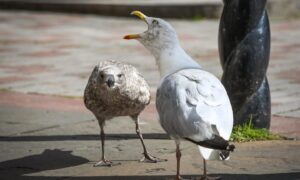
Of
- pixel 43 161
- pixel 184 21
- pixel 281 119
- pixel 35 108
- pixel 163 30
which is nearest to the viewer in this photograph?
pixel 163 30

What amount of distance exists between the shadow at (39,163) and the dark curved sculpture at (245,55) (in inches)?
59.8

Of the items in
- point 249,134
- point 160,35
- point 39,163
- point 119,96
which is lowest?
point 39,163

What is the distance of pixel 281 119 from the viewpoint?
24.0 ft

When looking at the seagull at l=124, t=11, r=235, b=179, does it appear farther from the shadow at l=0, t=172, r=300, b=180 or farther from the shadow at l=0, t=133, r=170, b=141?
the shadow at l=0, t=133, r=170, b=141

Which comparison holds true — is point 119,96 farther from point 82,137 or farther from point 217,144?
point 217,144

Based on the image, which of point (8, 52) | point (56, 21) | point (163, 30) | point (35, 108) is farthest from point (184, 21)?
point (163, 30)

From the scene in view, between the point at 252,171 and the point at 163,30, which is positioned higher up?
the point at 163,30

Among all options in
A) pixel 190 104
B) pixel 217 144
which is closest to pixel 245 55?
pixel 190 104

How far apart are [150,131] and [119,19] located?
9.72 meters

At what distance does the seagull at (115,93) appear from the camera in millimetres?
5766

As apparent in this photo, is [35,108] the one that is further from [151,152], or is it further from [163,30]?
[163,30]

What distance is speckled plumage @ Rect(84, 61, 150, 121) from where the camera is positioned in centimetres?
580

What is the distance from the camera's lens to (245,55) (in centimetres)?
664

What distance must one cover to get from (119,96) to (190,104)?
1.04 metres
